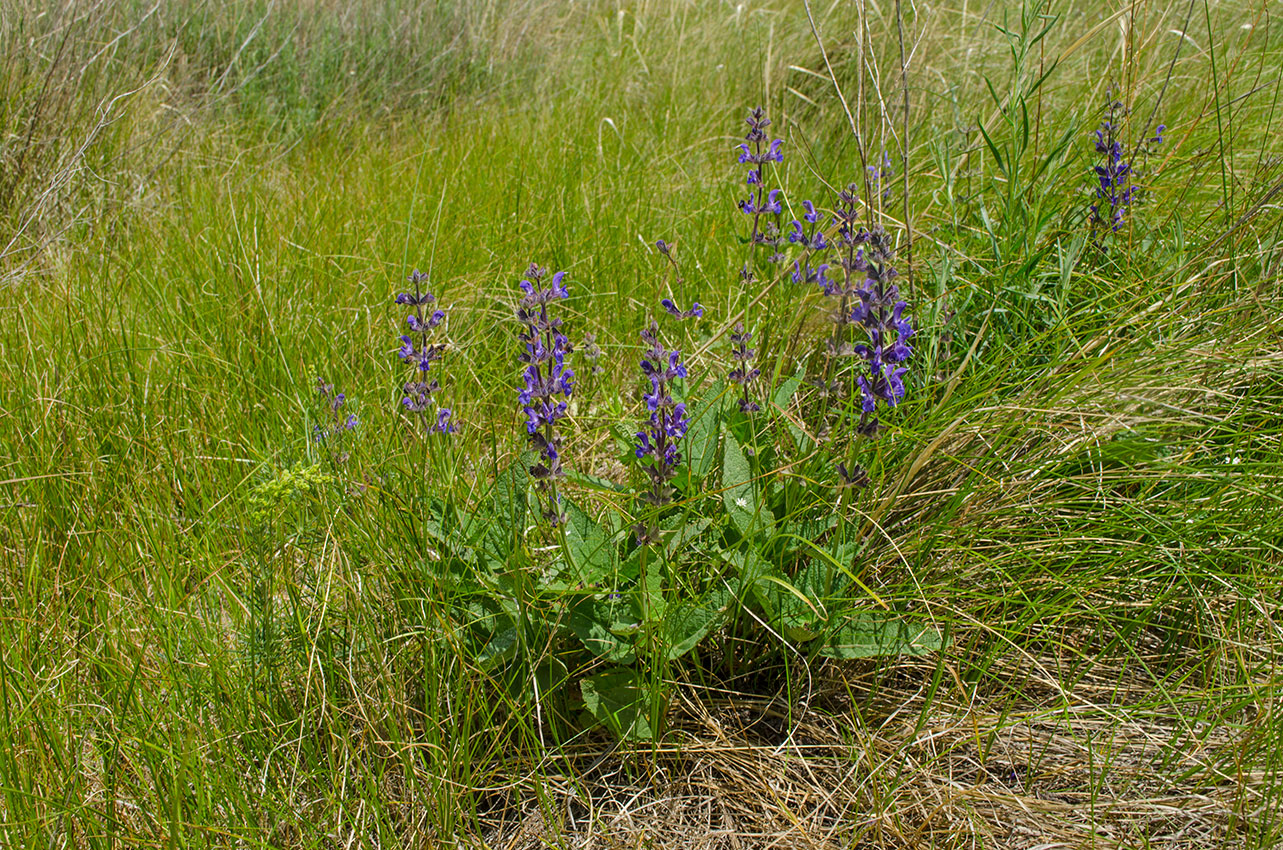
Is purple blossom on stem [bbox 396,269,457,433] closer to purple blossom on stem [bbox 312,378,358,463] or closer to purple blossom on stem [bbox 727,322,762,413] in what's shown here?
purple blossom on stem [bbox 312,378,358,463]

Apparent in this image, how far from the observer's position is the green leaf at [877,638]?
4.69 feet

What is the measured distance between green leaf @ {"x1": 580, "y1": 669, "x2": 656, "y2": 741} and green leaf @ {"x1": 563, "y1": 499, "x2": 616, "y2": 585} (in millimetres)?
164

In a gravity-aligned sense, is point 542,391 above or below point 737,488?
above

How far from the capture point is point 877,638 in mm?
1455

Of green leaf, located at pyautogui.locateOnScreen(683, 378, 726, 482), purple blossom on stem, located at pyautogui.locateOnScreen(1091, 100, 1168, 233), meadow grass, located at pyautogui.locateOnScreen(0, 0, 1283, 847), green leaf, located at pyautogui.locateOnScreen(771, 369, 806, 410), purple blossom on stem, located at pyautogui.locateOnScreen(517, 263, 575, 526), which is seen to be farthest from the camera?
purple blossom on stem, located at pyautogui.locateOnScreen(1091, 100, 1168, 233)

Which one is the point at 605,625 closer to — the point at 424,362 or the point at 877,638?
the point at 877,638

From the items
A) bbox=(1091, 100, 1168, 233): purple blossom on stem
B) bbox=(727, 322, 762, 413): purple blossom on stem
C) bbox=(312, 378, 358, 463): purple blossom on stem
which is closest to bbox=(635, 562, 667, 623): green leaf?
bbox=(727, 322, 762, 413): purple blossom on stem

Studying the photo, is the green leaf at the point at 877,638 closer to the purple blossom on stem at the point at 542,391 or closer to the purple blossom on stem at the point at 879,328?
the purple blossom on stem at the point at 879,328

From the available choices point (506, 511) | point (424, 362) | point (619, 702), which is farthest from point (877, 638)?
point (424, 362)

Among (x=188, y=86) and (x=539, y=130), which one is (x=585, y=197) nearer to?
(x=539, y=130)

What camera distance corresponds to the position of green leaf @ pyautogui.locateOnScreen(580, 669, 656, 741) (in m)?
1.42

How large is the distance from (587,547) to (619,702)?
0.86ft

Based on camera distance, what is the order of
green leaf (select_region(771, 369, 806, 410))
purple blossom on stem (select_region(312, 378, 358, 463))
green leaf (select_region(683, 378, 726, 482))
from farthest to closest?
purple blossom on stem (select_region(312, 378, 358, 463)) < green leaf (select_region(771, 369, 806, 410)) < green leaf (select_region(683, 378, 726, 482))

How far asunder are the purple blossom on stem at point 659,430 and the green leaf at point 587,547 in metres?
0.09
